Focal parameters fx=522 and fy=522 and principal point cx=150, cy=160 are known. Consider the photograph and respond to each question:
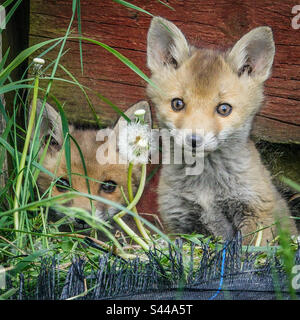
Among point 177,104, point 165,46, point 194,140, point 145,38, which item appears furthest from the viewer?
point 145,38

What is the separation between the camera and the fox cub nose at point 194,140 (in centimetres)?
254

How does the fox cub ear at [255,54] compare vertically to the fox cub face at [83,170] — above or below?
above

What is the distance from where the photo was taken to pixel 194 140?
8.34 ft

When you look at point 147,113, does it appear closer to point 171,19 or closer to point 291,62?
point 171,19

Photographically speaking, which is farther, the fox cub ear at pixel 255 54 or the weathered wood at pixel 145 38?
the weathered wood at pixel 145 38

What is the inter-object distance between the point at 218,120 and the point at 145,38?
2.95 ft

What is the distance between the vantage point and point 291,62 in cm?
319

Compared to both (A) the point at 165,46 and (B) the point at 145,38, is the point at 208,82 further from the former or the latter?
(B) the point at 145,38

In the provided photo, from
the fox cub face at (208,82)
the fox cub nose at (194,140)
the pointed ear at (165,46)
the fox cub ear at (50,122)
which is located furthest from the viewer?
the fox cub ear at (50,122)

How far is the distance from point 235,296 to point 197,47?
1900mm

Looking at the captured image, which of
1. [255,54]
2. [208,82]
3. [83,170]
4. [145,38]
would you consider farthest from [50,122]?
[255,54]

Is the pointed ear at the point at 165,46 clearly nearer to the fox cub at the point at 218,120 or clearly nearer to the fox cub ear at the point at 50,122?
the fox cub at the point at 218,120

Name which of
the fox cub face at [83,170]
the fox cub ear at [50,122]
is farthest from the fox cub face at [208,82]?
the fox cub ear at [50,122]
